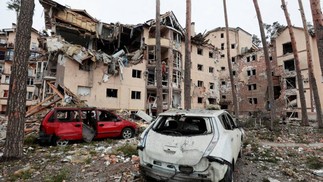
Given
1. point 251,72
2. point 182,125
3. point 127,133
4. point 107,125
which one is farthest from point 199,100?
point 182,125

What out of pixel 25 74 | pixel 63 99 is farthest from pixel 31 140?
pixel 63 99

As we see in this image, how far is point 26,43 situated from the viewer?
20.2 feet

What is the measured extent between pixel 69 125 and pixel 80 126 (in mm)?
459

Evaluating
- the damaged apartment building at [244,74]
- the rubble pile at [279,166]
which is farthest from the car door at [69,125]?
the damaged apartment building at [244,74]

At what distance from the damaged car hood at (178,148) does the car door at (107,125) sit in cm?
573

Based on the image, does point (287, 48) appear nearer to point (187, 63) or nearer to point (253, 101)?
point (253, 101)

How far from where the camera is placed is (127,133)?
988 cm

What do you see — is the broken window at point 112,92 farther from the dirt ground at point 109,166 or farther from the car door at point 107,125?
the dirt ground at point 109,166

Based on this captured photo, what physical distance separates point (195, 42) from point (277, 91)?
16452 mm

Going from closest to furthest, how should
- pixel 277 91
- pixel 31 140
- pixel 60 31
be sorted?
pixel 31 140, pixel 60 31, pixel 277 91

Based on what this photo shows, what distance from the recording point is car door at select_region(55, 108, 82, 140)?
7.89 meters

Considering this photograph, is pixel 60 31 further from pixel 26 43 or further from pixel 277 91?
pixel 277 91

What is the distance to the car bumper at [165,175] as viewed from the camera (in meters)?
3.23

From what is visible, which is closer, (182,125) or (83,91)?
(182,125)
